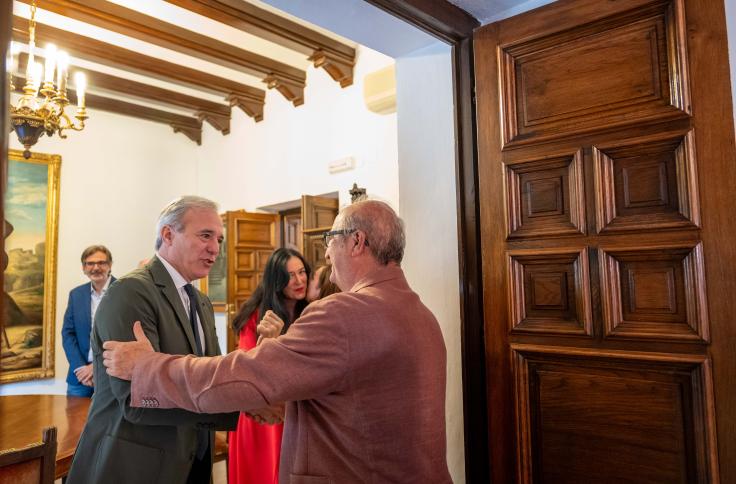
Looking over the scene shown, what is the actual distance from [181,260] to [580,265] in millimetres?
1305

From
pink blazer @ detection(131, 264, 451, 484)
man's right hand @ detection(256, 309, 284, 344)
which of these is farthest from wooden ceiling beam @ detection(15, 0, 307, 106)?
pink blazer @ detection(131, 264, 451, 484)

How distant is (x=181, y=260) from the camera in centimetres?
182

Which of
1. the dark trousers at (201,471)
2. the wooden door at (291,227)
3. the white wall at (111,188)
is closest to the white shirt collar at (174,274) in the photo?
the dark trousers at (201,471)

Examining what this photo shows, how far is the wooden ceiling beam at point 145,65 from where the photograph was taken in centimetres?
479

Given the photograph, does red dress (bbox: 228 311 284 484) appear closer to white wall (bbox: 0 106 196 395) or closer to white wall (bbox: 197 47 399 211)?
white wall (bbox: 197 47 399 211)

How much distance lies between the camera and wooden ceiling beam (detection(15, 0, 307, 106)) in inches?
169

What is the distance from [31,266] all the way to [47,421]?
13.3ft

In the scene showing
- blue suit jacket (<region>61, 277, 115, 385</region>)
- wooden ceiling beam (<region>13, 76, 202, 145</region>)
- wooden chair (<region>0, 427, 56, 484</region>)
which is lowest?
wooden chair (<region>0, 427, 56, 484</region>)

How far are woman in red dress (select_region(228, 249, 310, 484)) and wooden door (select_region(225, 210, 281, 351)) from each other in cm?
311

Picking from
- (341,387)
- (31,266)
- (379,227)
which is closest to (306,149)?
(31,266)

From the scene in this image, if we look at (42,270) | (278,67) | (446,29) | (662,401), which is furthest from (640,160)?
(42,270)

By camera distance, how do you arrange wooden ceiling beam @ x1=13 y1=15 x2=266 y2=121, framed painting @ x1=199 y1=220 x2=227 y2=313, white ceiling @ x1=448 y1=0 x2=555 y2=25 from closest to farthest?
white ceiling @ x1=448 y1=0 x2=555 y2=25 < wooden ceiling beam @ x1=13 y1=15 x2=266 y2=121 < framed painting @ x1=199 y1=220 x2=227 y2=313

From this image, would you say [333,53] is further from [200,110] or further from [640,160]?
[640,160]

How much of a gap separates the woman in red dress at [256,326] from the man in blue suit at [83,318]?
1473 millimetres
